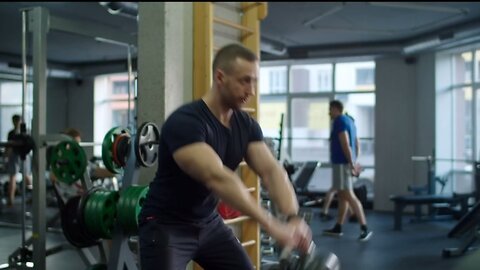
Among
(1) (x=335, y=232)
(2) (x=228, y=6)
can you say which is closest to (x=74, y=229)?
(2) (x=228, y=6)

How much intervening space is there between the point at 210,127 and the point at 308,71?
24.4 ft

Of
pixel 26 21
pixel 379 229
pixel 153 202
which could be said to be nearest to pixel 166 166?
pixel 153 202

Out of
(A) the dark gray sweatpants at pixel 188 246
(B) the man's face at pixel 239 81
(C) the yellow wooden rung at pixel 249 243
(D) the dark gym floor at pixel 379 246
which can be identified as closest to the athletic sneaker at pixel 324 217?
(D) the dark gym floor at pixel 379 246

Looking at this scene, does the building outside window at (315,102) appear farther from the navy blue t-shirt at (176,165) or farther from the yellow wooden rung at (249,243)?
the navy blue t-shirt at (176,165)

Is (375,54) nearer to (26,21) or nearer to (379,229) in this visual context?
(379,229)

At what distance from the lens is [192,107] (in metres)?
1.76

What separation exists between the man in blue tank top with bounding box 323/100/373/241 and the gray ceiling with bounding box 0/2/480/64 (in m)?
1.22

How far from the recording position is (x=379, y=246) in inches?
197

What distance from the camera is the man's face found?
167 centimetres

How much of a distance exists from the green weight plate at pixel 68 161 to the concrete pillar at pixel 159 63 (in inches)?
14.1

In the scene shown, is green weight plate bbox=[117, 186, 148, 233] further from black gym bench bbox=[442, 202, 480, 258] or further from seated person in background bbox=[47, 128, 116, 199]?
black gym bench bbox=[442, 202, 480, 258]

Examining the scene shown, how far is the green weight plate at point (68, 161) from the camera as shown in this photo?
3.07 meters

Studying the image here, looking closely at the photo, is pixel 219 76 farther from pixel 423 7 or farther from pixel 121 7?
pixel 423 7

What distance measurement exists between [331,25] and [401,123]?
83.1 inches
